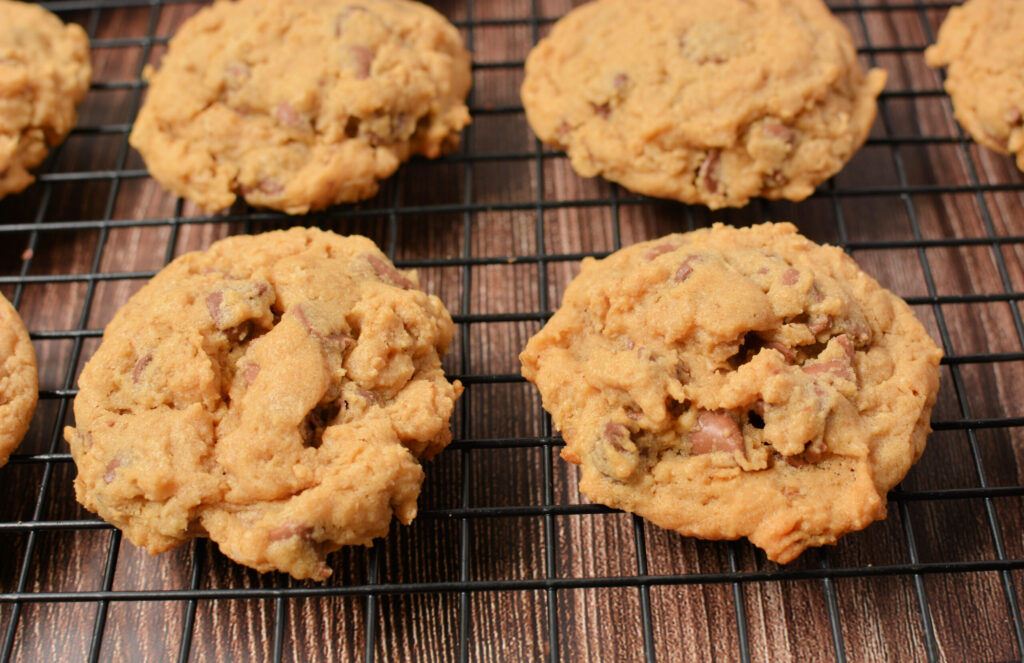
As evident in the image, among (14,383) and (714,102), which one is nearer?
(14,383)

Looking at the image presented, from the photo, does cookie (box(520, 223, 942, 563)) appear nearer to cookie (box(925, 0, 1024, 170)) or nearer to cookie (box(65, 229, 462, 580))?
cookie (box(65, 229, 462, 580))

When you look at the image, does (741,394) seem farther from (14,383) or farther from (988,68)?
(14,383)

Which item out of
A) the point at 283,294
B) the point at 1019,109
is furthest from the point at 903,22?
the point at 283,294

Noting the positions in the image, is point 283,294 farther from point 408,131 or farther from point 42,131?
point 42,131

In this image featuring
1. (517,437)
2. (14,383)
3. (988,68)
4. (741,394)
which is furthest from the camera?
(988,68)

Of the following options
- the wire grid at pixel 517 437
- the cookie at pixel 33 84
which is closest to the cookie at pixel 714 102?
the wire grid at pixel 517 437

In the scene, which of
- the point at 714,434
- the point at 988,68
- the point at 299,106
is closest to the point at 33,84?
the point at 299,106

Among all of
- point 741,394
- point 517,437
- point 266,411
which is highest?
point 741,394
